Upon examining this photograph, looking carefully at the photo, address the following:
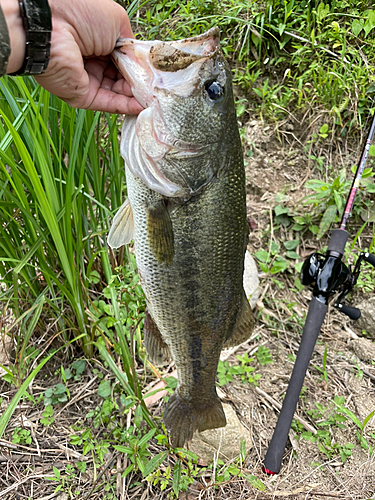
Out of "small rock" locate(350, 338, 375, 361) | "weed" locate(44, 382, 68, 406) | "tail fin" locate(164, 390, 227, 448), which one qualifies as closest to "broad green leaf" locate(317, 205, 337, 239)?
"small rock" locate(350, 338, 375, 361)

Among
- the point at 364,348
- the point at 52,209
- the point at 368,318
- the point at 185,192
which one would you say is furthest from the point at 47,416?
the point at 368,318

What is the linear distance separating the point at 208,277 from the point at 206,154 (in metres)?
0.50

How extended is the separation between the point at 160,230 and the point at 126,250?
1.19 m

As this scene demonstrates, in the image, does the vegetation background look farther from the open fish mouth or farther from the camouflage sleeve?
the open fish mouth

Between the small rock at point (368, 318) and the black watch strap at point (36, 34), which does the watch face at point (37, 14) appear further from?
the small rock at point (368, 318)

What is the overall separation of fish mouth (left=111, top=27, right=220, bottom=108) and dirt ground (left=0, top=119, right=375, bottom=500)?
1.80 m

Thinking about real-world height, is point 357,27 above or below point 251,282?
above

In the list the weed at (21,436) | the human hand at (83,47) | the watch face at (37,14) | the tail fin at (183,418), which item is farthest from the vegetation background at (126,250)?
the watch face at (37,14)

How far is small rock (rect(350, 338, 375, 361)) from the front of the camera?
2893 millimetres

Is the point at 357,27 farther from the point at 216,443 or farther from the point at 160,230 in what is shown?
the point at 216,443

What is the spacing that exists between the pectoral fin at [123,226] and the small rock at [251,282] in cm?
158

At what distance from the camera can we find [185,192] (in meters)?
1.52

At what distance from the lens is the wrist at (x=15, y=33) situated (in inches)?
50.1

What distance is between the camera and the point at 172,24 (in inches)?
158
